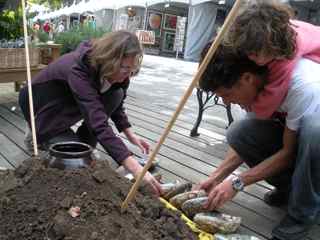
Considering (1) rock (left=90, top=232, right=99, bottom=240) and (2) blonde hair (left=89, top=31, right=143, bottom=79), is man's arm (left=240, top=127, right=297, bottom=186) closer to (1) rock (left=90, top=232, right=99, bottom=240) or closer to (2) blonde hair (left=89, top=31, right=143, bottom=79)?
(1) rock (left=90, top=232, right=99, bottom=240)

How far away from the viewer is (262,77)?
5.46 feet

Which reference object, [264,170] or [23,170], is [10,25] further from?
[264,170]

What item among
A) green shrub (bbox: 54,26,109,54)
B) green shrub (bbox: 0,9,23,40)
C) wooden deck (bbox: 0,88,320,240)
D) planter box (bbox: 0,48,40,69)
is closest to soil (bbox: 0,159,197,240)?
wooden deck (bbox: 0,88,320,240)

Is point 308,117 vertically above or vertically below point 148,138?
above

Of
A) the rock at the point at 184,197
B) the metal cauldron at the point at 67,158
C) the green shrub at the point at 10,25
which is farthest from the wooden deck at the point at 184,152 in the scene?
the metal cauldron at the point at 67,158

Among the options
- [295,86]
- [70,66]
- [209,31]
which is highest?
[295,86]

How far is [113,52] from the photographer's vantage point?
81.9 inches

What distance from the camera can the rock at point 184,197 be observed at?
200cm

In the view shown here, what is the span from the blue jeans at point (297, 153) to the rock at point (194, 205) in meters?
0.35

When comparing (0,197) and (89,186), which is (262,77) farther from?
(0,197)

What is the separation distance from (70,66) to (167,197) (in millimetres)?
865

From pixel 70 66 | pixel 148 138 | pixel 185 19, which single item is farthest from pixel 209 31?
pixel 70 66

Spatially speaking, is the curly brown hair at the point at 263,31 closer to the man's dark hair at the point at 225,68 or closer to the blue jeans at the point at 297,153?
the man's dark hair at the point at 225,68

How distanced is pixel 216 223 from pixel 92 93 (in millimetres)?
876
